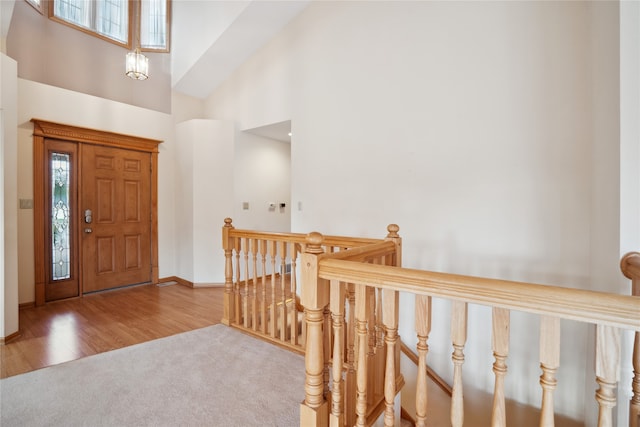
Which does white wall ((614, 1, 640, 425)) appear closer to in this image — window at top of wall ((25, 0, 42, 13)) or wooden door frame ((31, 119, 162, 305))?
wooden door frame ((31, 119, 162, 305))

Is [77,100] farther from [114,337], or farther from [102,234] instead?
[114,337]

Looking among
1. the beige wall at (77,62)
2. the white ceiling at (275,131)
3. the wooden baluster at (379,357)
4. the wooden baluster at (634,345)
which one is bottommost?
the wooden baluster at (379,357)

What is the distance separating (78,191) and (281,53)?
3.23 meters

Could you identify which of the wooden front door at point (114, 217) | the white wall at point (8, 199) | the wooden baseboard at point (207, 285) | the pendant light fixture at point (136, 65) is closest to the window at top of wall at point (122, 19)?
the pendant light fixture at point (136, 65)

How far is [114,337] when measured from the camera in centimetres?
271

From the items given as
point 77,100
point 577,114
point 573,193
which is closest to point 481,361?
point 573,193

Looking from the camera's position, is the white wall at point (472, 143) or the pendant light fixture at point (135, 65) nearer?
the white wall at point (472, 143)

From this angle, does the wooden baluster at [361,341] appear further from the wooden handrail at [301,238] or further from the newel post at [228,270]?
the newel post at [228,270]

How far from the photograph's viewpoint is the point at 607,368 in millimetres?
808

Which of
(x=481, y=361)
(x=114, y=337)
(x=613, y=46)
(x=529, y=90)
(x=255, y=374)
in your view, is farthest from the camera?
(x=114, y=337)

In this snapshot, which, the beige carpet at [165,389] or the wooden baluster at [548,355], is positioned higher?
the wooden baluster at [548,355]

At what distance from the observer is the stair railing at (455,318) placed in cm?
80

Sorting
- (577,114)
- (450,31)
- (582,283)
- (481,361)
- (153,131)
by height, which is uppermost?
(450,31)

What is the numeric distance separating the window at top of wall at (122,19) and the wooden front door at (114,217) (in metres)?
1.62
